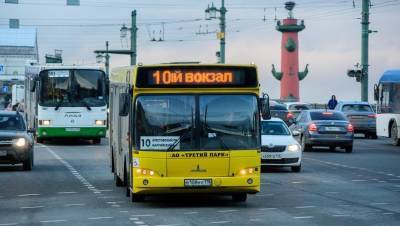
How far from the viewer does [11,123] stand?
30.8 m

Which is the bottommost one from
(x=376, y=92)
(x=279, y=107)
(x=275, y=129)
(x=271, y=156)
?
(x=271, y=156)

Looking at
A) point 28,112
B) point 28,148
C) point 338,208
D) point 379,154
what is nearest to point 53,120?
point 28,112

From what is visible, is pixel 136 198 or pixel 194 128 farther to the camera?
pixel 136 198

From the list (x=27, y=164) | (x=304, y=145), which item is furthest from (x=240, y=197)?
(x=304, y=145)

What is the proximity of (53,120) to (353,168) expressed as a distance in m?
18.0

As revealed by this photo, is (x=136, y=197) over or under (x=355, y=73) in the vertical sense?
under

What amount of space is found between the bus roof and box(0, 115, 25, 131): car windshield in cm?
2037

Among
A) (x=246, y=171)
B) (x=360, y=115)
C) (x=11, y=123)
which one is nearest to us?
(x=246, y=171)

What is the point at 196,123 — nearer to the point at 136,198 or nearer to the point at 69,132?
the point at 136,198

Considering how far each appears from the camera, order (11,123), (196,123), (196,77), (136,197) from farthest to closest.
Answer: (11,123) < (136,197) < (196,77) < (196,123)

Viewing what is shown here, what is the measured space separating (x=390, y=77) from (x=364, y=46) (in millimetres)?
9636

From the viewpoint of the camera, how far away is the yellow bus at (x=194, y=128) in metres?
18.8

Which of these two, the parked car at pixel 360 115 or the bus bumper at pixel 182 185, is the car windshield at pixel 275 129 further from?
the parked car at pixel 360 115

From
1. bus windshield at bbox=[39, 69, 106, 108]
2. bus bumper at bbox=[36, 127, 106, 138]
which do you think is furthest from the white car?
bus bumper at bbox=[36, 127, 106, 138]
